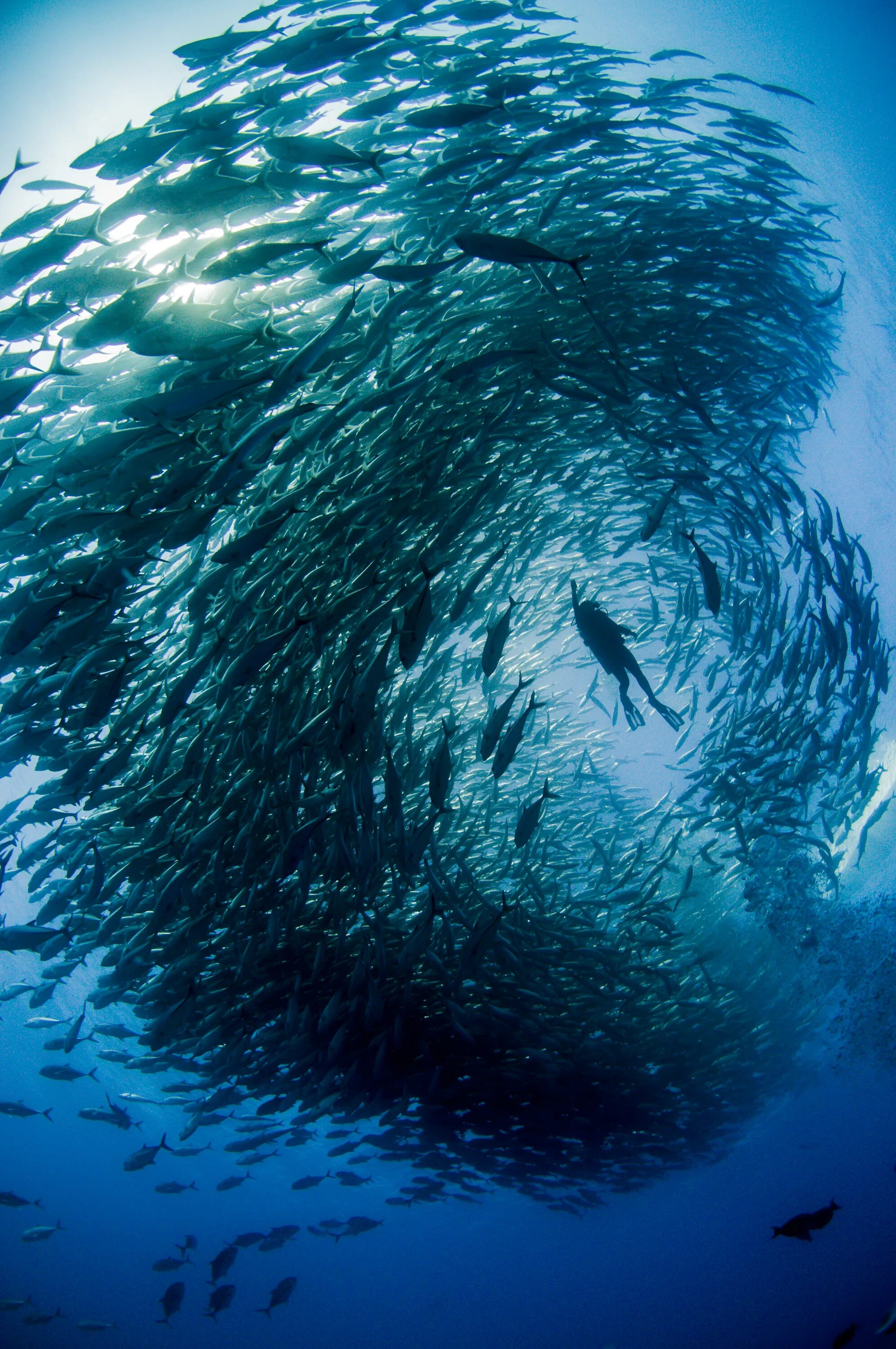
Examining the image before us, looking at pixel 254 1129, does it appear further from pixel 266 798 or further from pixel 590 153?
pixel 590 153

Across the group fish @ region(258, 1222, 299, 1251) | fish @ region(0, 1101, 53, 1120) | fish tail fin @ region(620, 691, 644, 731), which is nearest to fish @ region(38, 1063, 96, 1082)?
fish @ region(0, 1101, 53, 1120)

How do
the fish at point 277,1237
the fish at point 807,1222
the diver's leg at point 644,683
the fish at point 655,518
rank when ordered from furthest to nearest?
the fish at point 277,1237 → the fish at point 807,1222 → the fish at point 655,518 → the diver's leg at point 644,683

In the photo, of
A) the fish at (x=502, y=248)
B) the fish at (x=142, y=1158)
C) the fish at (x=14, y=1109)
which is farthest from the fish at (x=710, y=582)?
the fish at (x=14, y=1109)

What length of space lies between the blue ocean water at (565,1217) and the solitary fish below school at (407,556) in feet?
2.93

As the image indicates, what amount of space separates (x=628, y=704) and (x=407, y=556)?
8.33ft

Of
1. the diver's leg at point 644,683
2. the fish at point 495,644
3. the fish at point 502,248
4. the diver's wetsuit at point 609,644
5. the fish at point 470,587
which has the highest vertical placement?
the fish at point 502,248

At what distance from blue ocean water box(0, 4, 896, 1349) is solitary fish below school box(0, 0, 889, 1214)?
89 cm

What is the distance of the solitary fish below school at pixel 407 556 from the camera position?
10.4ft

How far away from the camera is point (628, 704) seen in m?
3.03

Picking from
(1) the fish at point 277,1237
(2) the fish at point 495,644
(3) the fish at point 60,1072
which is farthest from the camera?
(1) the fish at point 277,1237

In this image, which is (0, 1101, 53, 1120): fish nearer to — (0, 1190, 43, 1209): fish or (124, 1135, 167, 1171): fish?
(124, 1135, 167, 1171): fish

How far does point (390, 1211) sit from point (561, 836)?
52.9 metres

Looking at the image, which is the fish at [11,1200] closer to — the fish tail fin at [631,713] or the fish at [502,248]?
the fish tail fin at [631,713]

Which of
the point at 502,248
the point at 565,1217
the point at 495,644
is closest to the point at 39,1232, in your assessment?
the point at 495,644
